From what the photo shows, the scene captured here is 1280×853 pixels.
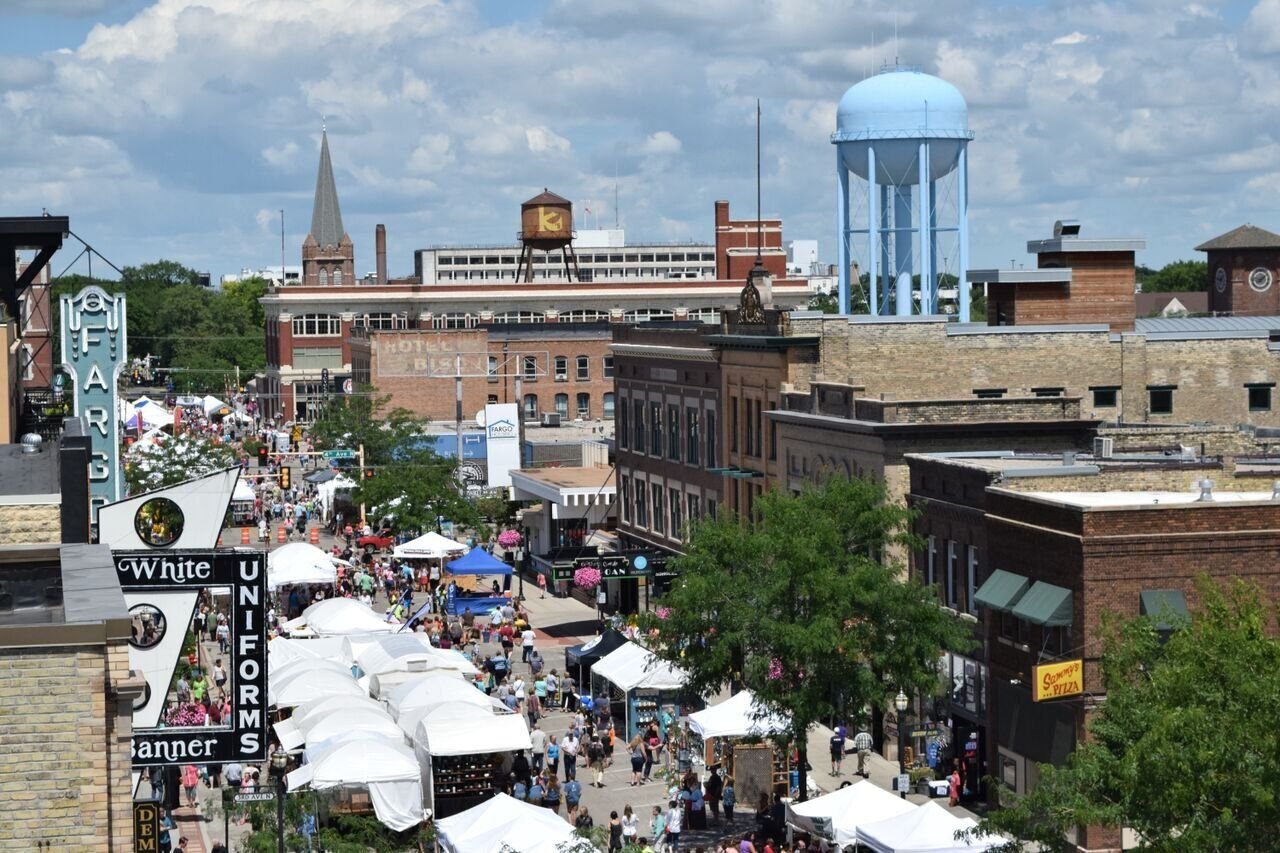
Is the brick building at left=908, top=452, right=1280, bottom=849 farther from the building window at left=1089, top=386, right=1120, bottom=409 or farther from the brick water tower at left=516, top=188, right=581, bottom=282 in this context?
the brick water tower at left=516, top=188, right=581, bottom=282

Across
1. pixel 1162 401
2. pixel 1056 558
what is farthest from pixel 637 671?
pixel 1162 401

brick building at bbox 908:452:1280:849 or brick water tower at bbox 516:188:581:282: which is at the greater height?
brick water tower at bbox 516:188:581:282

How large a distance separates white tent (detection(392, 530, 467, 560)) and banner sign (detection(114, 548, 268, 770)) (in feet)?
156

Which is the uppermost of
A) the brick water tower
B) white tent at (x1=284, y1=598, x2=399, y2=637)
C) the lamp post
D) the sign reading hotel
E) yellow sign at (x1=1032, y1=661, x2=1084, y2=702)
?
the brick water tower

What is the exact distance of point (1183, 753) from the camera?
22578 mm

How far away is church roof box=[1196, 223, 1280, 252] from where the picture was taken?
72.8 meters

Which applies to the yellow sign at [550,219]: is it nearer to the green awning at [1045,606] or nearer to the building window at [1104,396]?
the building window at [1104,396]

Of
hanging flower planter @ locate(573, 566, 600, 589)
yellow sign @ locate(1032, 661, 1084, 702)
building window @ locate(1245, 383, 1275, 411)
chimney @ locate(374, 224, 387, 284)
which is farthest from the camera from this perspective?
chimney @ locate(374, 224, 387, 284)

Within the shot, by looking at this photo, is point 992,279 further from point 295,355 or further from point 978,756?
point 295,355

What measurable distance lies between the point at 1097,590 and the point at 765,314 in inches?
994

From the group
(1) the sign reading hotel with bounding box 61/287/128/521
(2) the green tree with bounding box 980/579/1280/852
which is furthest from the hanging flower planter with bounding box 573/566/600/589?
(2) the green tree with bounding box 980/579/1280/852

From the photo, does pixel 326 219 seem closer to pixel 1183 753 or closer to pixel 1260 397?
pixel 1260 397

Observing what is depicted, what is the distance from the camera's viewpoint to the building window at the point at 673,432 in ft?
218

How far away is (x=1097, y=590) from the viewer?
3425cm
